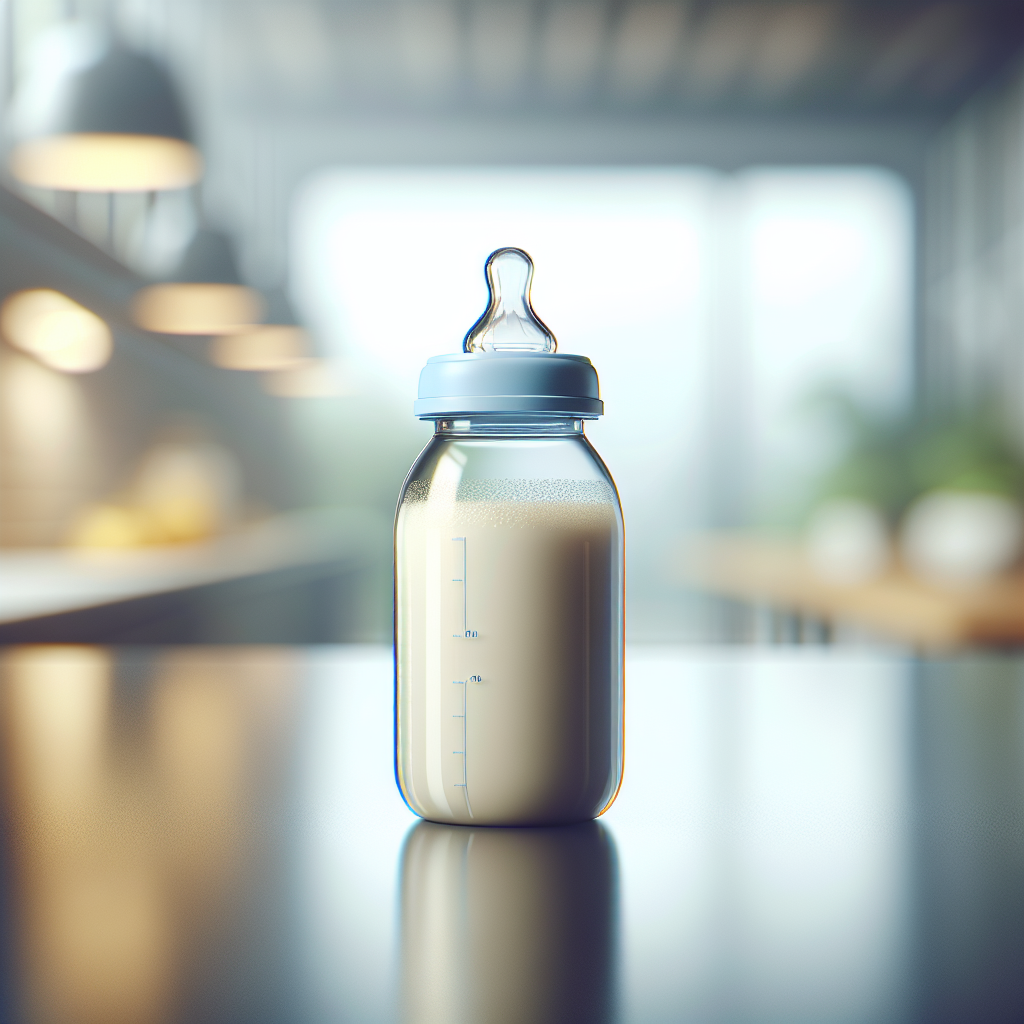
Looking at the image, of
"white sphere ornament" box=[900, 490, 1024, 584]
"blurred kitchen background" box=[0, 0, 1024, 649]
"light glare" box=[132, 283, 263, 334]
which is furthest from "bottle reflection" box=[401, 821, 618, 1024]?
"blurred kitchen background" box=[0, 0, 1024, 649]

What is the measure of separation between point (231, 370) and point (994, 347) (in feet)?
11.1

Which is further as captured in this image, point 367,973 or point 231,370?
point 231,370

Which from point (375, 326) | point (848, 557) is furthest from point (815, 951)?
point (375, 326)

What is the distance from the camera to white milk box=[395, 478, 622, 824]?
0.43 meters

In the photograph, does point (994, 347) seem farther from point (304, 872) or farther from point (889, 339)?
point (304, 872)

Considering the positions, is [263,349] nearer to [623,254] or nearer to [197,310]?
[197,310]

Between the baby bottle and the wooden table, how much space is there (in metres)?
1.69

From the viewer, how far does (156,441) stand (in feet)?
14.9

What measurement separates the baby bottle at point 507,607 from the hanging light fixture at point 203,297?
242 cm

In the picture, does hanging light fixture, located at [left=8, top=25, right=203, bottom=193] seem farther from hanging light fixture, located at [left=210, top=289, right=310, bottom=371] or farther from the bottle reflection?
hanging light fixture, located at [left=210, top=289, right=310, bottom=371]

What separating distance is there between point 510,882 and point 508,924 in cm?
4

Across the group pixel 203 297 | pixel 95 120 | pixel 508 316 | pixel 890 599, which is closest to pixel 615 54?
pixel 203 297

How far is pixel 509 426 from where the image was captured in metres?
0.45

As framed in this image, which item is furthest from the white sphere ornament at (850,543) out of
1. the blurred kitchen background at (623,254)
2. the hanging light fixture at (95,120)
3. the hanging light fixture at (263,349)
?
the hanging light fixture at (95,120)
